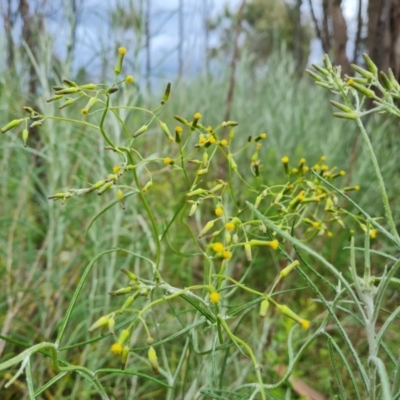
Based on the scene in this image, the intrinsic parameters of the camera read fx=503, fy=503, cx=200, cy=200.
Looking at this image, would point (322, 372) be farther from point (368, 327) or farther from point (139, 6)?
point (139, 6)

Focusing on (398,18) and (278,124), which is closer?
(398,18)

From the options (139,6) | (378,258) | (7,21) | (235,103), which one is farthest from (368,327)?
(235,103)

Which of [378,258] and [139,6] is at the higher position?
[139,6]

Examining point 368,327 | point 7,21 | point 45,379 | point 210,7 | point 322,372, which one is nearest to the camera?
point 368,327

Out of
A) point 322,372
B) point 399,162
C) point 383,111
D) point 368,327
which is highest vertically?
point 383,111

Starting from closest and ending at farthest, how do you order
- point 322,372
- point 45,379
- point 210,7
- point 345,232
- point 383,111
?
point 383,111, point 45,379, point 322,372, point 345,232, point 210,7

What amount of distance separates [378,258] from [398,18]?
0.97 meters

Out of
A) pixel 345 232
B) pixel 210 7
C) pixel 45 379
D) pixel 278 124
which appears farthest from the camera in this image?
pixel 210 7

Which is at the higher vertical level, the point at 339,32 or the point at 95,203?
the point at 339,32

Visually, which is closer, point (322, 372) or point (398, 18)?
point (322, 372)

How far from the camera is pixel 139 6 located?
178cm

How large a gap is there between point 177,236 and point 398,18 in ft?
4.20

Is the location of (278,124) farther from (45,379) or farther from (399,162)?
(45,379)

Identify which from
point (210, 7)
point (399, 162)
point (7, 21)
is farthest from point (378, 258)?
point (210, 7)
